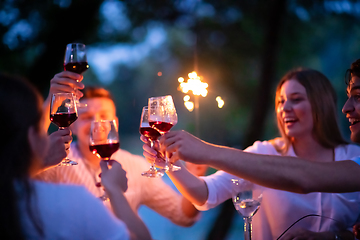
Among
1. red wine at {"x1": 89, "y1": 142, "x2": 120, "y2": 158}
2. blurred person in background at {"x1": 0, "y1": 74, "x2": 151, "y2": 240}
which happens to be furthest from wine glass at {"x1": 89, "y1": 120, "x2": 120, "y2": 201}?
blurred person in background at {"x1": 0, "y1": 74, "x2": 151, "y2": 240}

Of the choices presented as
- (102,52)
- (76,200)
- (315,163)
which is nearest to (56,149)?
(76,200)

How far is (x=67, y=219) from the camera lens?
90 centimetres

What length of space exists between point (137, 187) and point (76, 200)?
5.34 feet

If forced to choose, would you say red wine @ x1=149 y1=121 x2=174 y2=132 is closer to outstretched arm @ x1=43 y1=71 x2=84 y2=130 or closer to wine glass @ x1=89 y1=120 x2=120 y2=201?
wine glass @ x1=89 y1=120 x2=120 y2=201

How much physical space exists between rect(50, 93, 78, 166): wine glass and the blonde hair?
1440mm

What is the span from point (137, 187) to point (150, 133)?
1.05 meters

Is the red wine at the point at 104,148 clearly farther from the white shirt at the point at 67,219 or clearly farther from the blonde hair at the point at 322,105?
the blonde hair at the point at 322,105

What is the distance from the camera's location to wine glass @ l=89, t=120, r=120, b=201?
1.41m

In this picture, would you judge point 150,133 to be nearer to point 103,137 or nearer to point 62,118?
point 103,137

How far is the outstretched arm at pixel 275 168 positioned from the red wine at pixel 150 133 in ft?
0.89

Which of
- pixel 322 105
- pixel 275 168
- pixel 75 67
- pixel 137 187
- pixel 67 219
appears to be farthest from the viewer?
pixel 137 187

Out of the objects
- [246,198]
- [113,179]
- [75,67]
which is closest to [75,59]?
[75,67]

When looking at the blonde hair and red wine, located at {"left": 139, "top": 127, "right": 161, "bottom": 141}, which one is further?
the blonde hair

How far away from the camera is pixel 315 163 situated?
1.28 m
